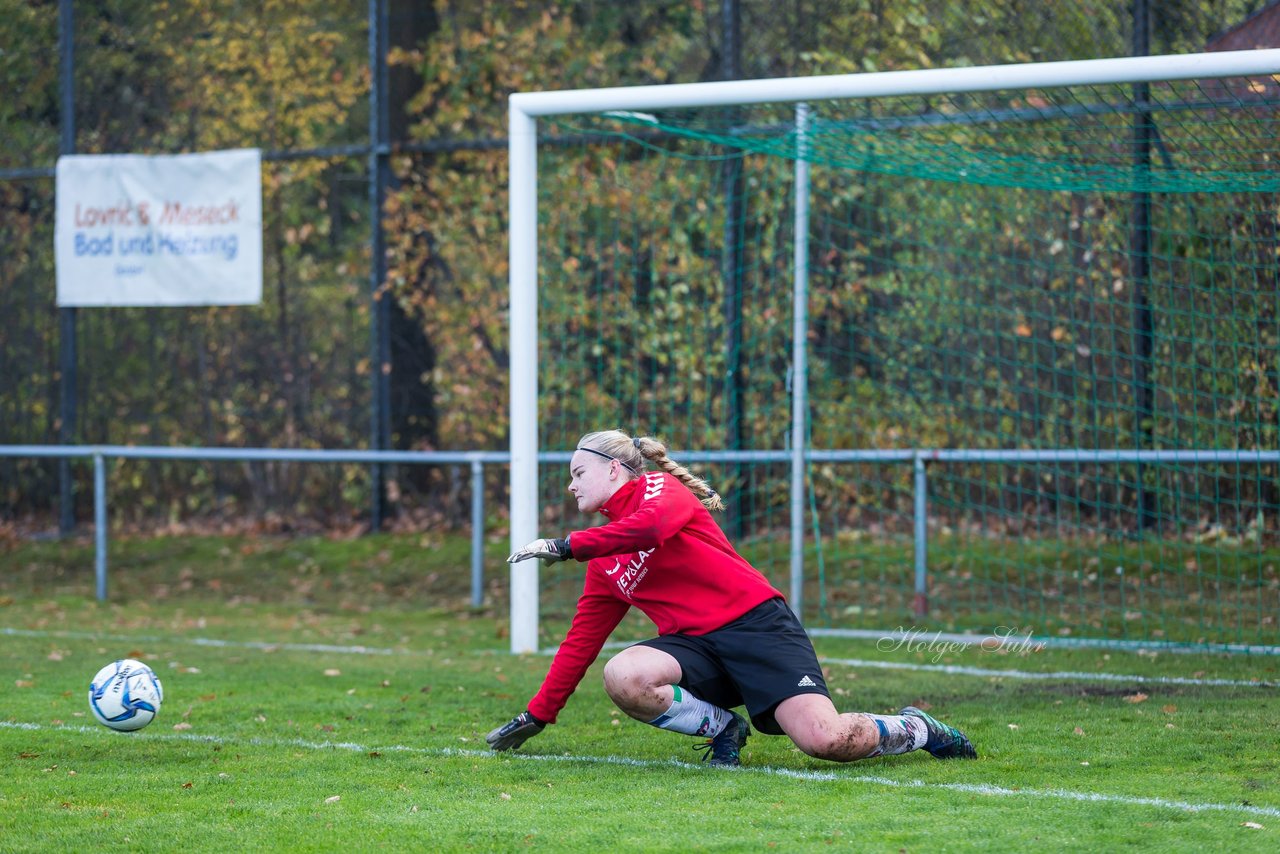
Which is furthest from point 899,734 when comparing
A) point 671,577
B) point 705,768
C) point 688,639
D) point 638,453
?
point 638,453

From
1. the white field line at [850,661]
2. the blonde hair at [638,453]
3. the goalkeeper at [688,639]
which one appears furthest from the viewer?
the white field line at [850,661]

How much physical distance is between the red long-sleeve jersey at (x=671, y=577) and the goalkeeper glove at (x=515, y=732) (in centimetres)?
6

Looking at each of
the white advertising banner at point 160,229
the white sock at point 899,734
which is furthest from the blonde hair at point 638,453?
the white advertising banner at point 160,229

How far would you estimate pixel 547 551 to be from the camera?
4.55 metres

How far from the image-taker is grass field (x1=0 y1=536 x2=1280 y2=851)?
13.4 feet

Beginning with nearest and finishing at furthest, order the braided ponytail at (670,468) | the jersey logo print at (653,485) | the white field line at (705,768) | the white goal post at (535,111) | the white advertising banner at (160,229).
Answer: the white field line at (705,768)
the jersey logo print at (653,485)
the braided ponytail at (670,468)
the white goal post at (535,111)
the white advertising banner at (160,229)

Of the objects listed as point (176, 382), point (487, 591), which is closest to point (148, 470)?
point (176, 382)

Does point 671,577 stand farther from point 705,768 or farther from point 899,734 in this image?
point 899,734

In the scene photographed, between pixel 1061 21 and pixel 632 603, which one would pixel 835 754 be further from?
pixel 1061 21

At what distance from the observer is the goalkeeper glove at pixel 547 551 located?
4.56 m

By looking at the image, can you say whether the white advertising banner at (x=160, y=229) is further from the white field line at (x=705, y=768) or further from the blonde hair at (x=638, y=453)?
the blonde hair at (x=638, y=453)

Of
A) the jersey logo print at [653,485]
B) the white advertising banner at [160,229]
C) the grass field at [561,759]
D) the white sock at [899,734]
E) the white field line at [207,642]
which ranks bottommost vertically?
the white field line at [207,642]

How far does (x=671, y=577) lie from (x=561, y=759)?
31.2 inches

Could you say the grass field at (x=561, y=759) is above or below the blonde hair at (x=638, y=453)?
below
